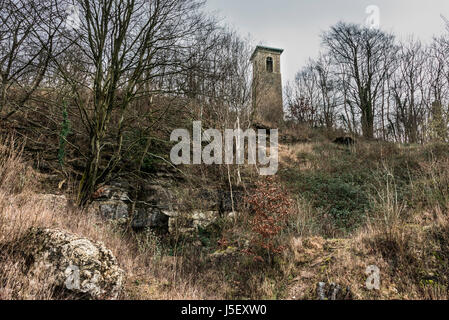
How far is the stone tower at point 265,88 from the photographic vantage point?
12961mm

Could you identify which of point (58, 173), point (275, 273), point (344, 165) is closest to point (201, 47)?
point (58, 173)

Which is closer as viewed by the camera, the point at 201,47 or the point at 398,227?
the point at 398,227

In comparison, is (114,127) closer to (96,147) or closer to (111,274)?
(96,147)

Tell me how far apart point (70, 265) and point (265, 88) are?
13.8 metres

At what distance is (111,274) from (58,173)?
16.0ft

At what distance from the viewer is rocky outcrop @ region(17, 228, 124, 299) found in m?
2.60

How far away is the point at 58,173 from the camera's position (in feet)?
21.4

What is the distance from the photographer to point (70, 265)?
2688 millimetres

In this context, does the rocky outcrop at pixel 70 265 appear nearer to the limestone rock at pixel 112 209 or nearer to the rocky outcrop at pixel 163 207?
the rocky outcrop at pixel 163 207

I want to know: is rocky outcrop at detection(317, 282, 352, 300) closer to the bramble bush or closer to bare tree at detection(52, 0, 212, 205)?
the bramble bush

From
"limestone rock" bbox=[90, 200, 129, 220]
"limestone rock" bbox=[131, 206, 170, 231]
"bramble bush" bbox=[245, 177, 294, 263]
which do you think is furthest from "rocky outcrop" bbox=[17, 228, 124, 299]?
"limestone rock" bbox=[131, 206, 170, 231]

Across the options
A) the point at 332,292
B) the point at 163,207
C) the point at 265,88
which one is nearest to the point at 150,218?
the point at 163,207

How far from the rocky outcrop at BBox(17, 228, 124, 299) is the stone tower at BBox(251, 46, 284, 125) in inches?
417
